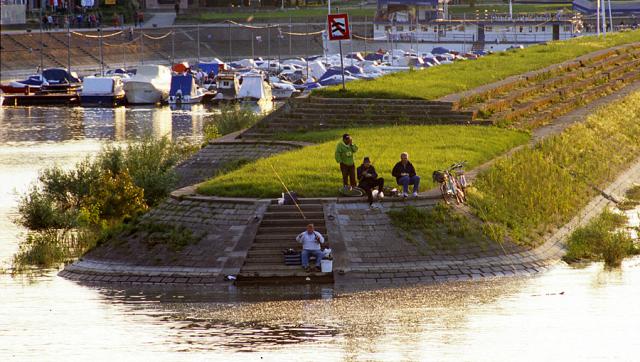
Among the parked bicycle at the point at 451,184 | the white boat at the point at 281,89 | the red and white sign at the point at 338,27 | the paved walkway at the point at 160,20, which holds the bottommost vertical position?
the parked bicycle at the point at 451,184

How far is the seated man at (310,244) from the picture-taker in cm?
3884

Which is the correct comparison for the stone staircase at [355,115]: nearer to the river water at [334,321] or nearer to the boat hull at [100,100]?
the river water at [334,321]

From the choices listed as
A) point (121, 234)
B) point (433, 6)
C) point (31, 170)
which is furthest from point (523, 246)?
point (433, 6)

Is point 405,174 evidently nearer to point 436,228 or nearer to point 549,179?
point 436,228

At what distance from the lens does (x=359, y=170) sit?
139 feet

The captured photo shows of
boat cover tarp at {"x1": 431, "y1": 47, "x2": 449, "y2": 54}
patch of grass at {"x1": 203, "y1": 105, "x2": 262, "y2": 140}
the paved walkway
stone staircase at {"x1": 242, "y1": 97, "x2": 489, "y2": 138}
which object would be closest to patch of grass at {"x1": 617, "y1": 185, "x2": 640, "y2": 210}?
stone staircase at {"x1": 242, "y1": 97, "x2": 489, "y2": 138}

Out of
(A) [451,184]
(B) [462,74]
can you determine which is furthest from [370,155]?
(B) [462,74]

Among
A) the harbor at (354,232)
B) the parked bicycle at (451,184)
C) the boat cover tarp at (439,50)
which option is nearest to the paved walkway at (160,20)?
the boat cover tarp at (439,50)

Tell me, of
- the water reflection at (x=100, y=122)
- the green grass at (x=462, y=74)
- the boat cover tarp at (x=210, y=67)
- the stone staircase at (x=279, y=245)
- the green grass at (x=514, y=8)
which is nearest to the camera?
the stone staircase at (x=279, y=245)

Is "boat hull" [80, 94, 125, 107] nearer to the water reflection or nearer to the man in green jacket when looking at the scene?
the water reflection

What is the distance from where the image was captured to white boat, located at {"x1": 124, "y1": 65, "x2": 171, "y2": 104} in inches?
4705

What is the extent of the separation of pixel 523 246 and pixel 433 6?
124160 millimetres

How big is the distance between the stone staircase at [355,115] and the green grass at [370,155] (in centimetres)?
146

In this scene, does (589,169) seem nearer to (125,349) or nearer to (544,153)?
(544,153)
